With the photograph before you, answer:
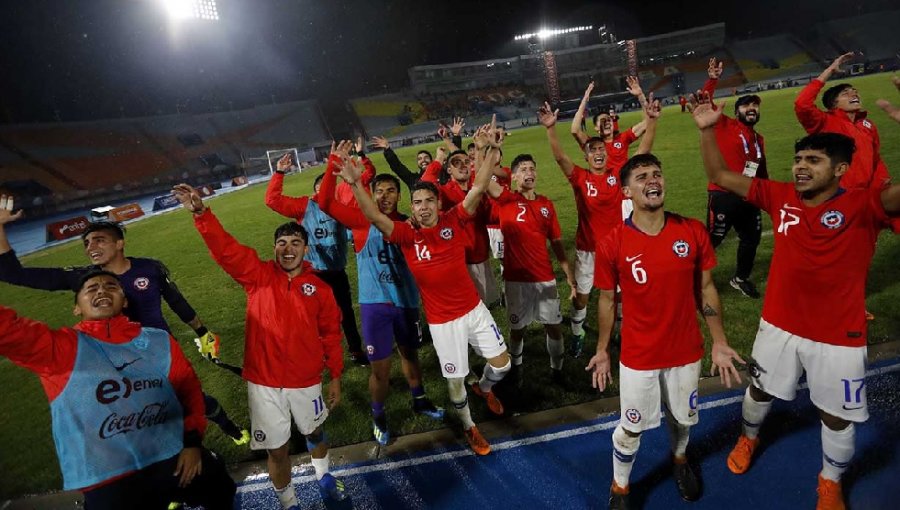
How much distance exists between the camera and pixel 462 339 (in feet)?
12.8

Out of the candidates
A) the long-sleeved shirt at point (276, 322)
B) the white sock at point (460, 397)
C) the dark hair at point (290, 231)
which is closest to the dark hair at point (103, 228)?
the long-sleeved shirt at point (276, 322)

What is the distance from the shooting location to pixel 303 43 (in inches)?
2291

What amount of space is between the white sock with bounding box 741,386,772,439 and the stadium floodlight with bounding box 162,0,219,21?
49275mm

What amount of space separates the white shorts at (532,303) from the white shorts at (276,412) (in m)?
2.24

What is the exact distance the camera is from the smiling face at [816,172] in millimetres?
2760

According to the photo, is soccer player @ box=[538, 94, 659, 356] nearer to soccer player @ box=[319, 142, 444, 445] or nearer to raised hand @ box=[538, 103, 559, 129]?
raised hand @ box=[538, 103, 559, 129]

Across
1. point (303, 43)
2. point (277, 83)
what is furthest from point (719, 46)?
point (277, 83)

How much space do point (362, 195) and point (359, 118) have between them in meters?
65.3

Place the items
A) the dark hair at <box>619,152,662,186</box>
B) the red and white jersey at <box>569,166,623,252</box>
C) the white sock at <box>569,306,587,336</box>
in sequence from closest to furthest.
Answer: the dark hair at <box>619,152,662,186</box>, the red and white jersey at <box>569,166,623,252</box>, the white sock at <box>569,306,587,336</box>

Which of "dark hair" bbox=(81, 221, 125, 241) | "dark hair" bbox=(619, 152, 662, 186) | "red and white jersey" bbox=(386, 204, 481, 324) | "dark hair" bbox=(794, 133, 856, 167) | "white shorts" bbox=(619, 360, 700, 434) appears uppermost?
"dark hair" bbox=(81, 221, 125, 241)

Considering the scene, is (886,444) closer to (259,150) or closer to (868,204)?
(868,204)

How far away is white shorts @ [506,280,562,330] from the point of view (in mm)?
4637

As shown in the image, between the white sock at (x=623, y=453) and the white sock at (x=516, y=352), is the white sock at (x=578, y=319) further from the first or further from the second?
the white sock at (x=623, y=453)

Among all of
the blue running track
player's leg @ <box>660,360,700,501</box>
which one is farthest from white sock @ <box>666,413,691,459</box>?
the blue running track
